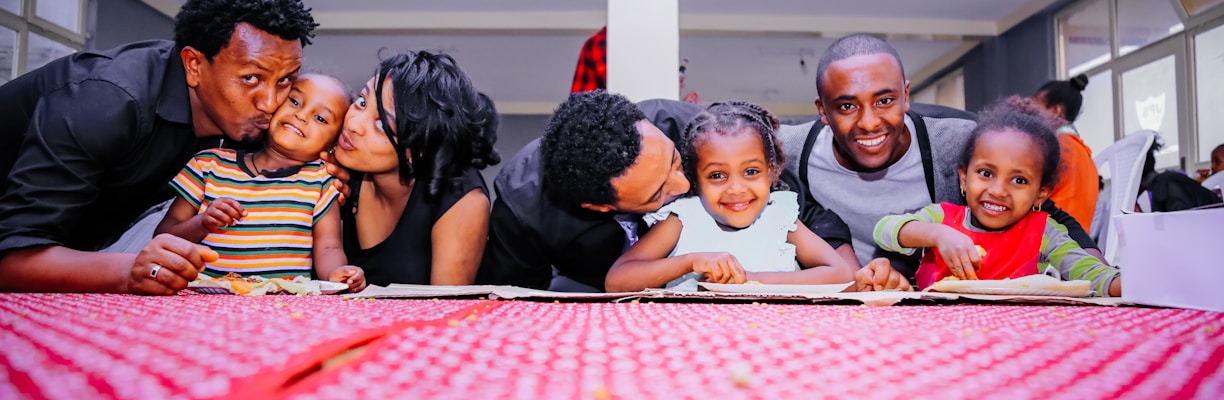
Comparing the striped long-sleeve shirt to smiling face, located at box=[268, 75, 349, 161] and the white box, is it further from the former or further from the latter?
smiling face, located at box=[268, 75, 349, 161]

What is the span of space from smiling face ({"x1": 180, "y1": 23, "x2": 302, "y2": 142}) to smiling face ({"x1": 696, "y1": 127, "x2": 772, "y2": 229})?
823mm

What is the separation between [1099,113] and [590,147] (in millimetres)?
5316

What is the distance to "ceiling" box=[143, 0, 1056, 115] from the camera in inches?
207

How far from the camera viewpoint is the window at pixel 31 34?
356cm

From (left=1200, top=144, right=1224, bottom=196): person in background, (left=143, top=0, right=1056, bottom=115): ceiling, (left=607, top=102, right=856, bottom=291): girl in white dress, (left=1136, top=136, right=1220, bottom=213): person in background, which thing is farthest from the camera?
(left=143, top=0, right=1056, bottom=115): ceiling

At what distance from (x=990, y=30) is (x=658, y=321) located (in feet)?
20.3

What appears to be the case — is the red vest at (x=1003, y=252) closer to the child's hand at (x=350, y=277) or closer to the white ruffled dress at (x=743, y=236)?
the white ruffled dress at (x=743, y=236)

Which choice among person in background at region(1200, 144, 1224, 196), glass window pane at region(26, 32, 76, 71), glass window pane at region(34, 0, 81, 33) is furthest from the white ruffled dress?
glass window pane at region(34, 0, 81, 33)

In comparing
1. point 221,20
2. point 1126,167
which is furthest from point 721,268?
point 1126,167

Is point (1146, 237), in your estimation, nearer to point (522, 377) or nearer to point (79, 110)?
point (522, 377)

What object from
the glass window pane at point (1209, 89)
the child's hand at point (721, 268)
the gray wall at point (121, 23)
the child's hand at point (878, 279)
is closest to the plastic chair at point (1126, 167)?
the child's hand at point (878, 279)

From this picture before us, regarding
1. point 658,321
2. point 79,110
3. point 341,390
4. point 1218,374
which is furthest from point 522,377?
point 79,110

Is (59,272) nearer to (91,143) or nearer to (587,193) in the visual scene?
(91,143)

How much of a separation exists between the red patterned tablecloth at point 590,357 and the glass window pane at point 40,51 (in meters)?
3.95
